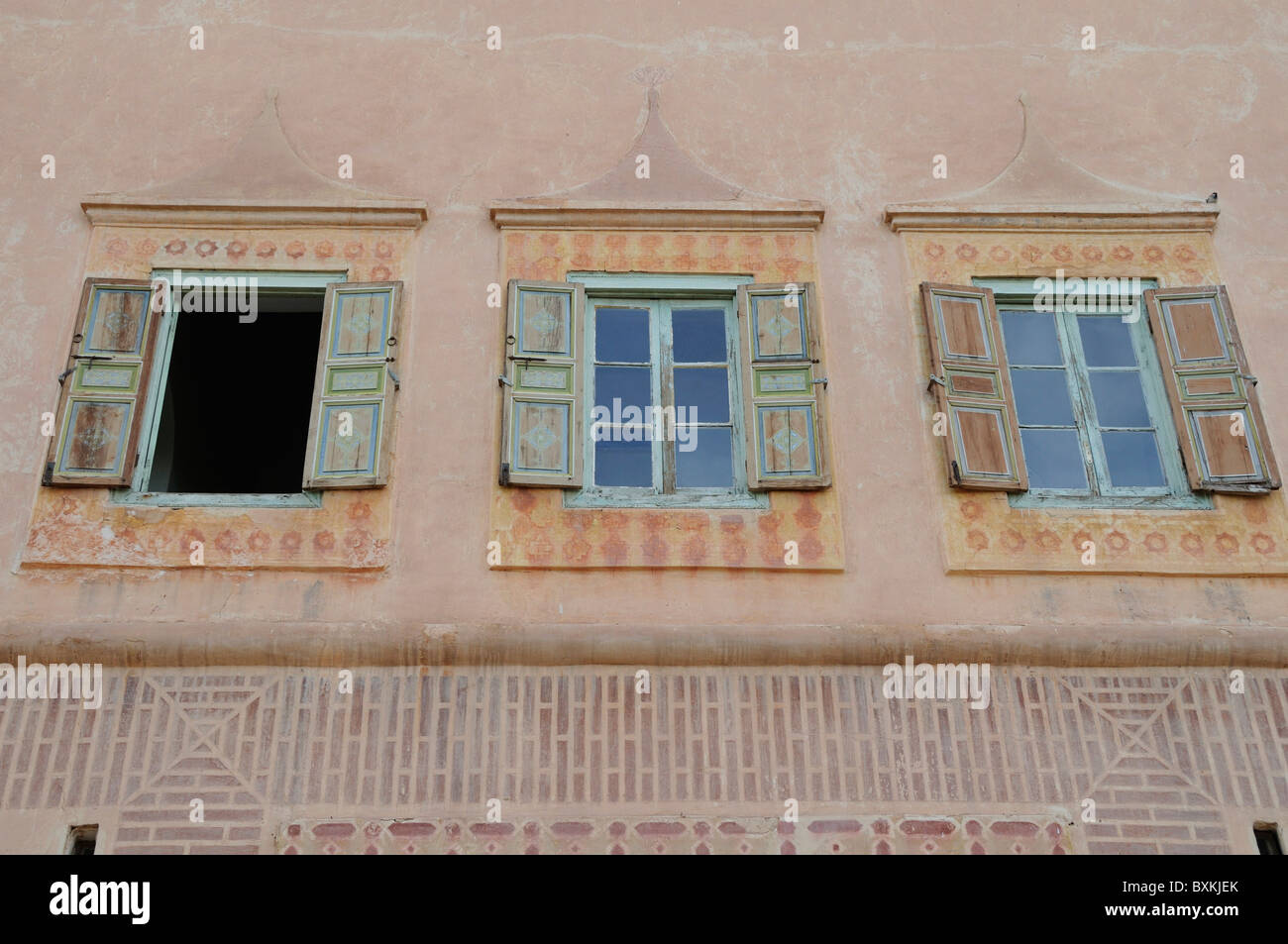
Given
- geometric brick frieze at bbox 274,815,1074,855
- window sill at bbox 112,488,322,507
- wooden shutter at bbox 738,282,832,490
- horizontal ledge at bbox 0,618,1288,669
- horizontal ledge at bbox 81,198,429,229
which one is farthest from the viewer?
horizontal ledge at bbox 81,198,429,229

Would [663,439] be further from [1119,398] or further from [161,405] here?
[161,405]

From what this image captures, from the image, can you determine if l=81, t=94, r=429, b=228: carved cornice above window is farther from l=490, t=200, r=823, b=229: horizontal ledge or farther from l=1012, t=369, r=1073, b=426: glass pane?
l=1012, t=369, r=1073, b=426: glass pane

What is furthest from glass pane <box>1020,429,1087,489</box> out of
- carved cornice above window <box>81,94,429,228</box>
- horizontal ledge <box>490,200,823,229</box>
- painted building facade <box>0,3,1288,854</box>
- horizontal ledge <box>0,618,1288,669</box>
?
carved cornice above window <box>81,94,429,228</box>

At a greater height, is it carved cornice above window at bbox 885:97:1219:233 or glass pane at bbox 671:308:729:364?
carved cornice above window at bbox 885:97:1219:233

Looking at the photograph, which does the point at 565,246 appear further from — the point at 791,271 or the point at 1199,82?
the point at 1199,82

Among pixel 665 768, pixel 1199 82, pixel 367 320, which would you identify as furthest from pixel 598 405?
pixel 1199 82

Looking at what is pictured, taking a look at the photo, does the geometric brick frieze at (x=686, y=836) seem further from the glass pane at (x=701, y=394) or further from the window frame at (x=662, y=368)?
the glass pane at (x=701, y=394)

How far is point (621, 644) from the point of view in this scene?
5.70 m

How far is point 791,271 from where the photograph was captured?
22.3 feet

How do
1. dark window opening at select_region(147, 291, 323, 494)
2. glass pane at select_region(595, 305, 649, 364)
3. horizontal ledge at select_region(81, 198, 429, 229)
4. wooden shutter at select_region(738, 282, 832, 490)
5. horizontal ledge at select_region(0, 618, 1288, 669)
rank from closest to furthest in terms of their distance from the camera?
horizontal ledge at select_region(0, 618, 1288, 669) < wooden shutter at select_region(738, 282, 832, 490) < glass pane at select_region(595, 305, 649, 364) < horizontal ledge at select_region(81, 198, 429, 229) < dark window opening at select_region(147, 291, 323, 494)

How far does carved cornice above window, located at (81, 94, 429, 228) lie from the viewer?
22.4 ft

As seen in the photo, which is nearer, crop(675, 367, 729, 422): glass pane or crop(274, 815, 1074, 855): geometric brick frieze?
crop(274, 815, 1074, 855): geometric brick frieze

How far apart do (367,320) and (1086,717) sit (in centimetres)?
365

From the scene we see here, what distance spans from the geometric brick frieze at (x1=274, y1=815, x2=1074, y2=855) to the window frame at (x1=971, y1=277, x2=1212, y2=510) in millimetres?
1514
